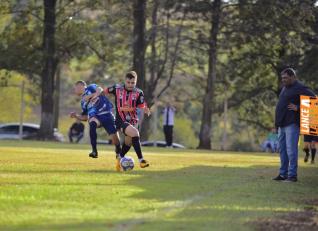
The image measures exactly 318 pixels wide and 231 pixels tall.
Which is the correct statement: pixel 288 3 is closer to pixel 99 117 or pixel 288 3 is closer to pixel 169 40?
pixel 169 40

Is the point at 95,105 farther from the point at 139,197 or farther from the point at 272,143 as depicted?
the point at 272,143

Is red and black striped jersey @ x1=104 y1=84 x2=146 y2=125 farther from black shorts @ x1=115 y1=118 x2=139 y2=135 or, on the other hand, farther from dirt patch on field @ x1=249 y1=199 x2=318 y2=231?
dirt patch on field @ x1=249 y1=199 x2=318 y2=231

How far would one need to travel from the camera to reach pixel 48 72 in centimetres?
4419

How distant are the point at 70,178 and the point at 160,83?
144 ft

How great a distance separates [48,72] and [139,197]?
32753mm

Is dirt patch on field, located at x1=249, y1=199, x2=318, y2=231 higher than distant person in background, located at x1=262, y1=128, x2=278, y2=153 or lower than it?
lower

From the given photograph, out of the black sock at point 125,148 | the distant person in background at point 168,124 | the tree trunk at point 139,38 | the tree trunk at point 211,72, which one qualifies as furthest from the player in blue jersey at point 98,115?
the tree trunk at point 211,72

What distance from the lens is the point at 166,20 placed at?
50094 millimetres

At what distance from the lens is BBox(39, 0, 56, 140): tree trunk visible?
4334cm

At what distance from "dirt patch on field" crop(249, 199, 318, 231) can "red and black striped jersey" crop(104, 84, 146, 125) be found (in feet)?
20.9

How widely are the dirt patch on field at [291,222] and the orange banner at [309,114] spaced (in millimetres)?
5132

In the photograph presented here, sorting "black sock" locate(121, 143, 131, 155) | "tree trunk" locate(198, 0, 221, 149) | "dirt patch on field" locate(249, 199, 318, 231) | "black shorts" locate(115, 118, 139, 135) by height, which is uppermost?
"tree trunk" locate(198, 0, 221, 149)

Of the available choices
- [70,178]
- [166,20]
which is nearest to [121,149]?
[70,178]

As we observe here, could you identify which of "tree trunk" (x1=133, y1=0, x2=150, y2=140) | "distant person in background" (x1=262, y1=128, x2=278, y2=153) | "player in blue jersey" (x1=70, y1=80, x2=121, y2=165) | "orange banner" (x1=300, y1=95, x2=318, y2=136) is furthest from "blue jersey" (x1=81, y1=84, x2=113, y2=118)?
"tree trunk" (x1=133, y1=0, x2=150, y2=140)
